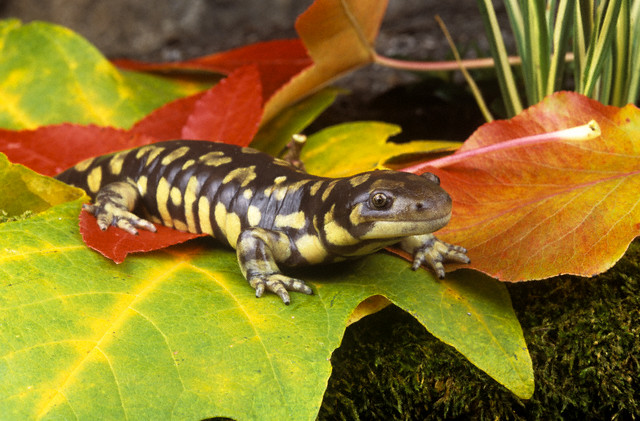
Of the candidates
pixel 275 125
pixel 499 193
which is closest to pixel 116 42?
pixel 275 125

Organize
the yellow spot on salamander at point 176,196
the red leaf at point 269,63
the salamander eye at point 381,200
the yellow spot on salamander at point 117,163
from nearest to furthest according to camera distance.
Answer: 1. the salamander eye at point 381,200
2. the yellow spot on salamander at point 176,196
3. the yellow spot on salamander at point 117,163
4. the red leaf at point 269,63

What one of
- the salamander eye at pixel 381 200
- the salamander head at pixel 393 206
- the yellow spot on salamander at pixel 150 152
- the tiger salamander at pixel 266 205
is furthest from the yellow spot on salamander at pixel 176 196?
the salamander eye at pixel 381 200

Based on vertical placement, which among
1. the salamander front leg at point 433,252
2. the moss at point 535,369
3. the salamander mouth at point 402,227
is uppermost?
the salamander mouth at point 402,227

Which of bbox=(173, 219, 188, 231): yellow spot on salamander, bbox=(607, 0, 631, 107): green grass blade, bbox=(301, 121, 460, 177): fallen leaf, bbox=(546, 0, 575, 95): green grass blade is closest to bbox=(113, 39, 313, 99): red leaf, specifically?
bbox=(301, 121, 460, 177): fallen leaf

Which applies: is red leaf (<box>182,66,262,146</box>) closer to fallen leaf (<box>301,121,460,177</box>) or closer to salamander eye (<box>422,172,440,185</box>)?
fallen leaf (<box>301,121,460,177</box>)

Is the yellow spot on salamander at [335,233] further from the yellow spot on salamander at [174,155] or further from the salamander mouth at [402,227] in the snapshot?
the yellow spot on salamander at [174,155]

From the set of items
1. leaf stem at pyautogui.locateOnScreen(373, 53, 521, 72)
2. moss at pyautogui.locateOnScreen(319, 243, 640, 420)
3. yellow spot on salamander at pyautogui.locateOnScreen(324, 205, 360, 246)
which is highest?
yellow spot on salamander at pyautogui.locateOnScreen(324, 205, 360, 246)
